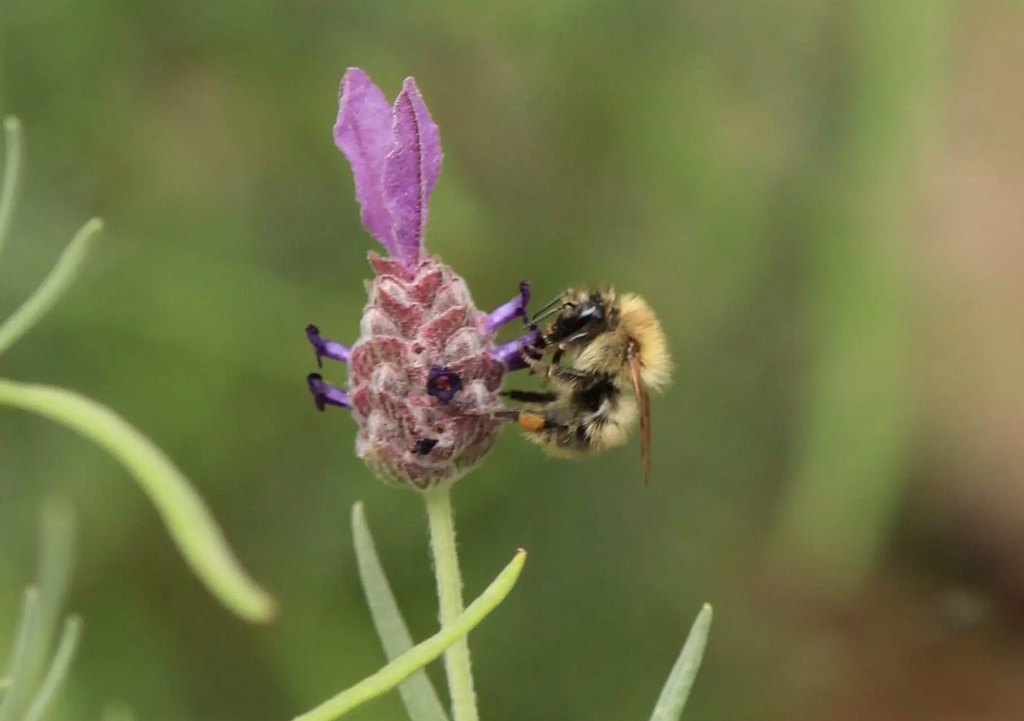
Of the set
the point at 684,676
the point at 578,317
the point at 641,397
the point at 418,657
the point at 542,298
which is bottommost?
the point at 684,676

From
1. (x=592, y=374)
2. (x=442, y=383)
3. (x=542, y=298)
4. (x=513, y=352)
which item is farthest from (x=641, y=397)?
(x=542, y=298)

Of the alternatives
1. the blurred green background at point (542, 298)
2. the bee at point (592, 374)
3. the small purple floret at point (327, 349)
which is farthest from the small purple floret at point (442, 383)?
the blurred green background at point (542, 298)

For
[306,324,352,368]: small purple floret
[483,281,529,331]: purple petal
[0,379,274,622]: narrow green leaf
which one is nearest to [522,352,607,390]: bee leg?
[483,281,529,331]: purple petal

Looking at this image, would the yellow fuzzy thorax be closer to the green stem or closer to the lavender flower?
the lavender flower

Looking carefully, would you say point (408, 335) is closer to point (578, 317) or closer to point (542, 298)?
point (578, 317)

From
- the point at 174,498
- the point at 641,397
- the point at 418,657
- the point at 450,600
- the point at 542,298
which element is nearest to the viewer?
the point at 174,498

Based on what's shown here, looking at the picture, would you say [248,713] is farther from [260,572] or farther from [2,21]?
[2,21]

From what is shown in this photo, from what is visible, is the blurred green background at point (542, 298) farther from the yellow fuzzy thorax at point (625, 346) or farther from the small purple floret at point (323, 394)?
the small purple floret at point (323, 394)
